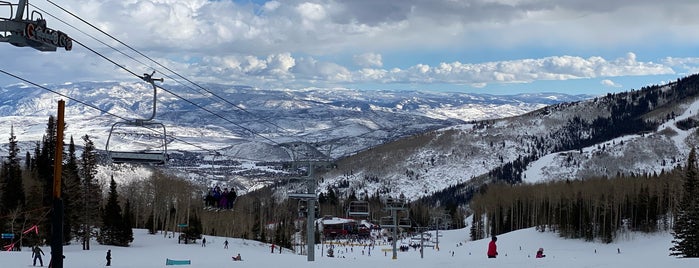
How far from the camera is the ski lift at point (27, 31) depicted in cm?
1494

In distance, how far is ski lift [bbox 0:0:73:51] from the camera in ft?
49.0

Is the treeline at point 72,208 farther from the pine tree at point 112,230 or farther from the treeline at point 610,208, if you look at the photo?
the treeline at point 610,208

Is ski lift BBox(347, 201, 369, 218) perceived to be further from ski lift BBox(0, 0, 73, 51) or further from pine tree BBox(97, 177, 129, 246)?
ski lift BBox(0, 0, 73, 51)

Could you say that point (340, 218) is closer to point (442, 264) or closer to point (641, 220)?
point (641, 220)

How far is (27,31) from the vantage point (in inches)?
587

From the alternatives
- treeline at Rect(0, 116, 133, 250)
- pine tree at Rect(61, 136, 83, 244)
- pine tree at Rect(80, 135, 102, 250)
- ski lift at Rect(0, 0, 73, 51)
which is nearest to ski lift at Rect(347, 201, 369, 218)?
treeline at Rect(0, 116, 133, 250)

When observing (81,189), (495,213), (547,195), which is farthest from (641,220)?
(81,189)

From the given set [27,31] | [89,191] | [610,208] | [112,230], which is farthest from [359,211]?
[27,31]

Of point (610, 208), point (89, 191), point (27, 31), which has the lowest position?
point (610, 208)

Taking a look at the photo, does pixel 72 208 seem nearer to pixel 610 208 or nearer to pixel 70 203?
pixel 70 203

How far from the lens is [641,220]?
10938 cm

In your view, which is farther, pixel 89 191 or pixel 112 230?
pixel 112 230

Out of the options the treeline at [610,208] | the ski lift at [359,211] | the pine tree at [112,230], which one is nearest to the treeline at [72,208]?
the pine tree at [112,230]

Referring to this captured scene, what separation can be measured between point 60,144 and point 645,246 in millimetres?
95890
